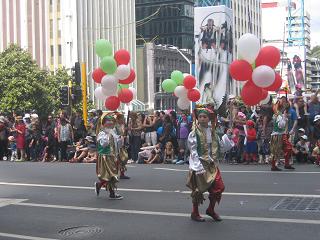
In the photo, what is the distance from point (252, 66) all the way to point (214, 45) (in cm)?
1497

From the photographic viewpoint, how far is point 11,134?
72.9 ft

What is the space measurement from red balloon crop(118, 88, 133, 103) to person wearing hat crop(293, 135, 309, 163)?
17.8ft

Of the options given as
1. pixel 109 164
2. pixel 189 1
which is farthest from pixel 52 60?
pixel 109 164

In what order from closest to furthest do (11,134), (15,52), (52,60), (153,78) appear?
(11,134), (15,52), (52,60), (153,78)

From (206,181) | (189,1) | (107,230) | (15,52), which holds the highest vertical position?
(189,1)

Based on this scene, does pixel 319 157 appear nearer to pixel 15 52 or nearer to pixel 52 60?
pixel 15 52

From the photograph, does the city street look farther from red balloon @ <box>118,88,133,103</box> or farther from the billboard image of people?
the billboard image of people

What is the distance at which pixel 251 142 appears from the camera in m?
16.6

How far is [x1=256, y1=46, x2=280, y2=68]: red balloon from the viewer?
48.3 ft

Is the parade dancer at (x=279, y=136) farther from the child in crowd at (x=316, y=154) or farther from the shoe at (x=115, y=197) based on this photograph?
the shoe at (x=115, y=197)

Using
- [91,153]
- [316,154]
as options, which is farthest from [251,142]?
[91,153]

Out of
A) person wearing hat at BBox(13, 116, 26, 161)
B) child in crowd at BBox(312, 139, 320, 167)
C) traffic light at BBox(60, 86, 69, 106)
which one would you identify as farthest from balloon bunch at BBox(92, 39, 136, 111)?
traffic light at BBox(60, 86, 69, 106)

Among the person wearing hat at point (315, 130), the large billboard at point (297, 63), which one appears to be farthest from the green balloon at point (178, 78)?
the large billboard at point (297, 63)

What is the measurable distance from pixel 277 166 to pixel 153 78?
249ft
